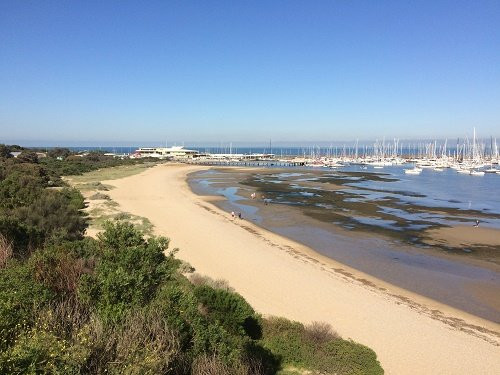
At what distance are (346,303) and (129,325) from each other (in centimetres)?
980

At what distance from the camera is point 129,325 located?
559 cm

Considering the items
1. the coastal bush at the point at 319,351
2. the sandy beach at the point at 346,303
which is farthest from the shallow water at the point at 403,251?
the coastal bush at the point at 319,351

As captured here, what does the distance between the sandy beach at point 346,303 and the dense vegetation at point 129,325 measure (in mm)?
1876

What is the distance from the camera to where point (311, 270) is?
18.0 m

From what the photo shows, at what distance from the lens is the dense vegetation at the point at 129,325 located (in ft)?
14.8

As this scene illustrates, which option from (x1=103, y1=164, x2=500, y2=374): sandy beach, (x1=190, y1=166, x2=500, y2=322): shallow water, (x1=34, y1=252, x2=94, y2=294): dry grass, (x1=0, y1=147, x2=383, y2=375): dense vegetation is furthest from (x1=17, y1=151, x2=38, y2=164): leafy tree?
(x1=34, y1=252, x2=94, y2=294): dry grass

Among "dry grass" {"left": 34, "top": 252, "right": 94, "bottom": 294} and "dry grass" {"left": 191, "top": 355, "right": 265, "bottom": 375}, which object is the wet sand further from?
"dry grass" {"left": 34, "top": 252, "right": 94, "bottom": 294}

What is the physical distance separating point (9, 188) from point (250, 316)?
55.2 ft

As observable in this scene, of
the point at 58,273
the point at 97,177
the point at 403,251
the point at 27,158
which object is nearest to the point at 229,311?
the point at 58,273

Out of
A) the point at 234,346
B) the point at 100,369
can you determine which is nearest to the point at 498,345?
the point at 234,346

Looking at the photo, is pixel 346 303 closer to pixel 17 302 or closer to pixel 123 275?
pixel 123 275

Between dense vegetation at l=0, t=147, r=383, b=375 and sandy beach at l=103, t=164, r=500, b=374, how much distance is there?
188cm

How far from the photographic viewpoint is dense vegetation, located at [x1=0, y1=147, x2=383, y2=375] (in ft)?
14.8

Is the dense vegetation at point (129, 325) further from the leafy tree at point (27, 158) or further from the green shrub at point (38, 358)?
the leafy tree at point (27, 158)
